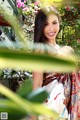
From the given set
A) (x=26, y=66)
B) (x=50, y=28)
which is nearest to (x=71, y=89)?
(x=50, y=28)

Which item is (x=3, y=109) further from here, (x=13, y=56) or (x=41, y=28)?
(x=41, y=28)

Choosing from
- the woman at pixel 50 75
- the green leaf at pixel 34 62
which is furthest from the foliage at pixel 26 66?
the woman at pixel 50 75

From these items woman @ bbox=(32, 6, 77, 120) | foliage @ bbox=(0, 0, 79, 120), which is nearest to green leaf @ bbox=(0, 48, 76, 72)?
foliage @ bbox=(0, 0, 79, 120)

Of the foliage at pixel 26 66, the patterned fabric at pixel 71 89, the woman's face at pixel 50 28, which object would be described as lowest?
the patterned fabric at pixel 71 89

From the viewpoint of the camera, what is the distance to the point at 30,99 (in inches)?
15.0

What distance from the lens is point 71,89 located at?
3.46 m

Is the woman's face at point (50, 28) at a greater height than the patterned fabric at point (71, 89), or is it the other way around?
the woman's face at point (50, 28)

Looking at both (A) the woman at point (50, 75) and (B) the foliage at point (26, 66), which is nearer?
(B) the foliage at point (26, 66)

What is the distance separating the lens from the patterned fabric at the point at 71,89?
3.43m

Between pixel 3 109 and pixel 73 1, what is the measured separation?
162 millimetres

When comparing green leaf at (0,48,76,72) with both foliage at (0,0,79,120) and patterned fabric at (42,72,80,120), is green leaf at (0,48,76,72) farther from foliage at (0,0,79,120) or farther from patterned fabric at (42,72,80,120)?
patterned fabric at (42,72,80,120)

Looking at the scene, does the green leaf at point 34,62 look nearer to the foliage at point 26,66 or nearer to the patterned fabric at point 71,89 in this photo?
the foliage at point 26,66

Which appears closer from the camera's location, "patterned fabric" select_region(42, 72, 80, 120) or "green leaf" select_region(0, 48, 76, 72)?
"green leaf" select_region(0, 48, 76, 72)

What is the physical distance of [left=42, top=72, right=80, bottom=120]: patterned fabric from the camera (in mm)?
3426
